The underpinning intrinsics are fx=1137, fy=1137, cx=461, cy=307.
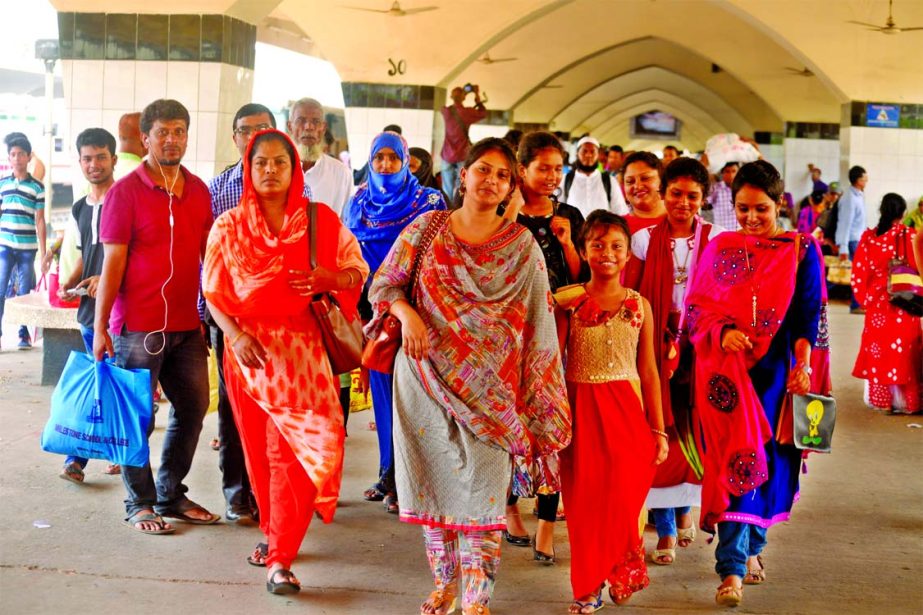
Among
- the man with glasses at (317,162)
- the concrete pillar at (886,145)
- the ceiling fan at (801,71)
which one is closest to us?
the man with glasses at (317,162)

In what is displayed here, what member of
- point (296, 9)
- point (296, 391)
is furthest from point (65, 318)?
point (296, 9)

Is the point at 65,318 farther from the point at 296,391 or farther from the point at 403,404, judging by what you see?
the point at 403,404

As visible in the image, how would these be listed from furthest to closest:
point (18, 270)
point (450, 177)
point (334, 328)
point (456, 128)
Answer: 1. point (450, 177)
2. point (456, 128)
3. point (18, 270)
4. point (334, 328)

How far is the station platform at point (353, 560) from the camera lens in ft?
12.8

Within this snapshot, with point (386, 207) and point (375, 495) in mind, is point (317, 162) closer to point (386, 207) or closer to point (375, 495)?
point (386, 207)

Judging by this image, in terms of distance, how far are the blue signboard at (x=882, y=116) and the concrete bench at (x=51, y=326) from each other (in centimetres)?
1154

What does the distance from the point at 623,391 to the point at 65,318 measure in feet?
15.3

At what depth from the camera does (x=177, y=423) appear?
15.6ft

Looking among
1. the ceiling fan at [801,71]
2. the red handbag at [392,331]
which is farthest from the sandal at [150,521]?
the ceiling fan at [801,71]

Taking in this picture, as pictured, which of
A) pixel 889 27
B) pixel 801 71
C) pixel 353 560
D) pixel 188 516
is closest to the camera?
pixel 353 560

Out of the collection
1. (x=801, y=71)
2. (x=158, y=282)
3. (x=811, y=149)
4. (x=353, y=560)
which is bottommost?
(x=353, y=560)

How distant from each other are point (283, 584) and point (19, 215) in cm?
617

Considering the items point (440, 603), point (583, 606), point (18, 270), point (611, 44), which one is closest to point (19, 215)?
point (18, 270)

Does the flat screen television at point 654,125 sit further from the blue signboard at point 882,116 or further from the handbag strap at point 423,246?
the handbag strap at point 423,246
